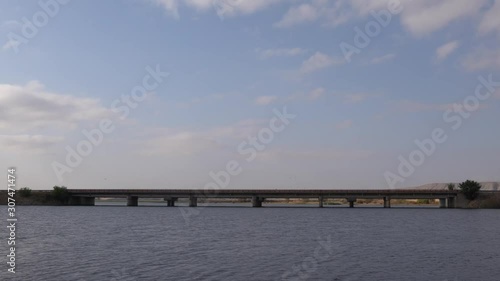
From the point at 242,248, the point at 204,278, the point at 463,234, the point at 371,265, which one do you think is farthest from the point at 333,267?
the point at 463,234

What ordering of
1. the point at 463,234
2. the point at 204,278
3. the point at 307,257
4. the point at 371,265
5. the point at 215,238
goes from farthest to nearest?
1. the point at 463,234
2. the point at 215,238
3. the point at 307,257
4. the point at 371,265
5. the point at 204,278

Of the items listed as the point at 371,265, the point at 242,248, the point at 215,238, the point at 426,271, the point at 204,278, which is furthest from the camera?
the point at 215,238

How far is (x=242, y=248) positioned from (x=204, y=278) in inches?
778

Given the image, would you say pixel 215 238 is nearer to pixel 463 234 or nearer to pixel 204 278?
pixel 204 278

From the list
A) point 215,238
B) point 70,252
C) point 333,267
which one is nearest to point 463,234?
point 215,238

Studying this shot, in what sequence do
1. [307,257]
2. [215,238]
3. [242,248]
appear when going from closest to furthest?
[307,257] → [242,248] → [215,238]

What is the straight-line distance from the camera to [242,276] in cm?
4016

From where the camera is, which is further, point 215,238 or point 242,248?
point 215,238

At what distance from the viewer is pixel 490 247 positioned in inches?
2448

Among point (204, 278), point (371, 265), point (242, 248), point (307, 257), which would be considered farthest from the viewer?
point (242, 248)

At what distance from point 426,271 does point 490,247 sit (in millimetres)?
23387

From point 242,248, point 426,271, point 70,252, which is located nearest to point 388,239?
point 242,248

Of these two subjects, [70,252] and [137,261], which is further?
[70,252]

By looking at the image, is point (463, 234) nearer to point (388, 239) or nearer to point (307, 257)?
point (388, 239)
